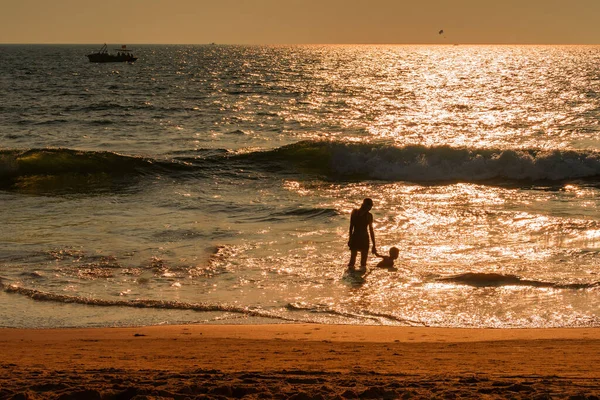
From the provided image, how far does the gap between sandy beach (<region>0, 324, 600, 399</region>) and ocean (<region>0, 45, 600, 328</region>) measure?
0.74 m

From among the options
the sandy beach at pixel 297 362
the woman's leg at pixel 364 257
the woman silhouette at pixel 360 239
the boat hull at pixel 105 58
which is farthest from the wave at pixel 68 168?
the boat hull at pixel 105 58

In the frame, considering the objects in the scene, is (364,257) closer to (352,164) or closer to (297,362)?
(297,362)

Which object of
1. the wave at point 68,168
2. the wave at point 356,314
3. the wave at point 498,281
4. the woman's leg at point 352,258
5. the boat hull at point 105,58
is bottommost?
the wave at point 68,168

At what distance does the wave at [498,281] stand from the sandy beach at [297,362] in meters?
2.08

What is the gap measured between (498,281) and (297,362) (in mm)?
4913

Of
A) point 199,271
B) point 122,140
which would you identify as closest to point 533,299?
point 199,271

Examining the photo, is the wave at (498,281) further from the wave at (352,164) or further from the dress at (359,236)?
the wave at (352,164)

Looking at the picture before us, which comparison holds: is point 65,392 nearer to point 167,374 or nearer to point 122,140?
point 167,374

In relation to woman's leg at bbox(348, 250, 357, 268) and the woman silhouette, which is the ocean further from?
the woman silhouette

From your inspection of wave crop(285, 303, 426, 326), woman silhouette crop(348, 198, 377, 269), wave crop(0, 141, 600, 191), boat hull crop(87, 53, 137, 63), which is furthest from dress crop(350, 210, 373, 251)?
boat hull crop(87, 53, 137, 63)

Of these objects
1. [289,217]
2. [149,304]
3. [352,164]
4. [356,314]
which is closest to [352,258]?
[356,314]

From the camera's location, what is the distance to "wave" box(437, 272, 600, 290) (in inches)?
405

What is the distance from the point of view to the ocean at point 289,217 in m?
9.69

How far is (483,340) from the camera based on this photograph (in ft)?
A: 25.7
